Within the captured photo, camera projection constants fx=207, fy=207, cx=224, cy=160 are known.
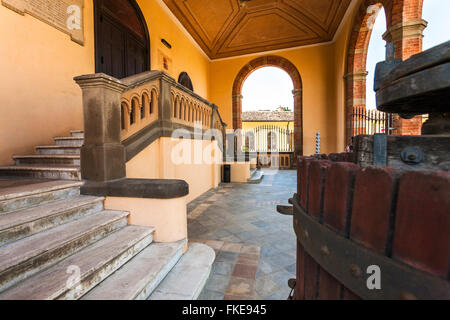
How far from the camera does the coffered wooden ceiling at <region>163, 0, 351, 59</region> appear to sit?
741 cm

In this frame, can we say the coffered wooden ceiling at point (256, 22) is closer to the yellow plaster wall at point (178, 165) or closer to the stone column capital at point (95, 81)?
the yellow plaster wall at point (178, 165)

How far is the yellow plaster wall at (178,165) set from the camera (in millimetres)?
3027

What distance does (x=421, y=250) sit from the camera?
0.47m

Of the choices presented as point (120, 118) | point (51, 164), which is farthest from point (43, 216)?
point (51, 164)

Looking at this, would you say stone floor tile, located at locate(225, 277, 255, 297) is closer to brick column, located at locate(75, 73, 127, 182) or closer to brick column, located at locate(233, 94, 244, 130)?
brick column, located at locate(75, 73, 127, 182)

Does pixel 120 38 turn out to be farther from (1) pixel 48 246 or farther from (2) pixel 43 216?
(1) pixel 48 246

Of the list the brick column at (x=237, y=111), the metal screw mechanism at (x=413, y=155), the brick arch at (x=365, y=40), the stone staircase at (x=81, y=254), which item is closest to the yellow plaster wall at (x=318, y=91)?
the brick arch at (x=365, y=40)

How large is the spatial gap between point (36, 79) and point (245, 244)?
4.21m

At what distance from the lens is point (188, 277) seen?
1.70 m

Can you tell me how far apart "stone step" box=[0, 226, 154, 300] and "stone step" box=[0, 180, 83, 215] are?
2.33 ft

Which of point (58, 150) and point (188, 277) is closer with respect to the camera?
point (188, 277)

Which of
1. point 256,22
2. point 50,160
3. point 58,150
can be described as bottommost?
point 50,160
